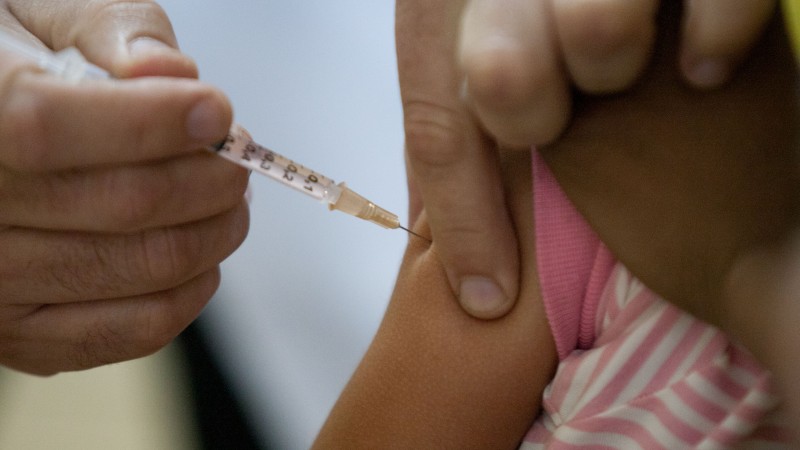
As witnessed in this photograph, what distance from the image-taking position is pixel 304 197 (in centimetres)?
173

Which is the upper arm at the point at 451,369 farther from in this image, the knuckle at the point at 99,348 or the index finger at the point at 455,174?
the knuckle at the point at 99,348

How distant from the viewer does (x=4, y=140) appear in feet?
2.08

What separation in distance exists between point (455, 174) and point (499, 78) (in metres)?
0.21

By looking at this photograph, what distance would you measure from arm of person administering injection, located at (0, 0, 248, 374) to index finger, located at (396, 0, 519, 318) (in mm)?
215

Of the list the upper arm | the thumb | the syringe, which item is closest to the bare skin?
the upper arm

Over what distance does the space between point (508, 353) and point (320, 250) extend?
1057 millimetres

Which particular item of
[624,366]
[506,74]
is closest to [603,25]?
[506,74]

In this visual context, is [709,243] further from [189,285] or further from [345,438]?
[189,285]

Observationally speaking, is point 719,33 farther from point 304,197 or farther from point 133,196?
point 304,197

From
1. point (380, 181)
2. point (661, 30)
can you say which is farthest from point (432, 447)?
point (380, 181)

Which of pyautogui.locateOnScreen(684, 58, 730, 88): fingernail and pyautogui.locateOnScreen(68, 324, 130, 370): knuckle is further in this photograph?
pyautogui.locateOnScreen(68, 324, 130, 370): knuckle

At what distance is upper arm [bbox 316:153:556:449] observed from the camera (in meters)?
0.70

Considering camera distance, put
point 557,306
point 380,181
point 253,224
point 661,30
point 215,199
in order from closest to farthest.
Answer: point 661,30 < point 557,306 < point 215,199 < point 380,181 < point 253,224

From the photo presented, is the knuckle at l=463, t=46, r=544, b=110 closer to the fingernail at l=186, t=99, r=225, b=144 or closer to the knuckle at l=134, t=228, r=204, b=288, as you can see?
the fingernail at l=186, t=99, r=225, b=144
